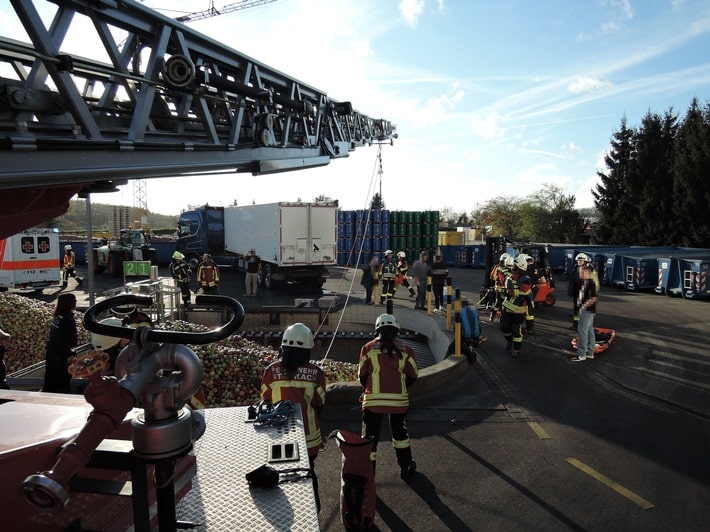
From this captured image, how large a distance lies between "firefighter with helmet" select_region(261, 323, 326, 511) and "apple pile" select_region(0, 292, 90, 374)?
750cm

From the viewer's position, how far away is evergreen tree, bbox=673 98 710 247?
26281 millimetres

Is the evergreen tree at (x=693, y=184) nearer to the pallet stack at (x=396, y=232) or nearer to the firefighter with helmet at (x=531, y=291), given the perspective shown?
the pallet stack at (x=396, y=232)

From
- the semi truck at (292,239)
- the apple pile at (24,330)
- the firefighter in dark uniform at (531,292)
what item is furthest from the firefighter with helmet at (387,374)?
the semi truck at (292,239)

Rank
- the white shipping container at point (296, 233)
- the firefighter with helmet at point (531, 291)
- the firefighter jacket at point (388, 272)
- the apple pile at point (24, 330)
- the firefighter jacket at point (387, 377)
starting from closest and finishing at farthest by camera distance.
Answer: the firefighter jacket at point (387, 377) < the apple pile at point (24, 330) < the firefighter with helmet at point (531, 291) < the firefighter jacket at point (388, 272) < the white shipping container at point (296, 233)

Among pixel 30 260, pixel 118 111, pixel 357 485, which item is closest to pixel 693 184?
pixel 357 485

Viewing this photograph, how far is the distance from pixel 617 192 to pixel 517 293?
30241 millimetres

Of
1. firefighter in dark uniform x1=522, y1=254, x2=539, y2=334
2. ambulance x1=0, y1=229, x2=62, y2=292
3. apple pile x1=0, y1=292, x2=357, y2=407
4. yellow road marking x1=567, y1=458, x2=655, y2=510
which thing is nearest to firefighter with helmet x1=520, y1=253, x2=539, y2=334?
firefighter in dark uniform x1=522, y1=254, x2=539, y2=334

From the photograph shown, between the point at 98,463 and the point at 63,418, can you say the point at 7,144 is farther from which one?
the point at 98,463

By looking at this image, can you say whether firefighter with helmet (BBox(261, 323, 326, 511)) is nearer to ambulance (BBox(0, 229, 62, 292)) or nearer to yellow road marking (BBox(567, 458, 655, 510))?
yellow road marking (BBox(567, 458, 655, 510))

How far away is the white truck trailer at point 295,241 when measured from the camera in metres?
18.2

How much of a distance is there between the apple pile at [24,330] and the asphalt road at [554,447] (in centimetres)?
683

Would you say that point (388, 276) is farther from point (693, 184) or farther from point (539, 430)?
point (693, 184)

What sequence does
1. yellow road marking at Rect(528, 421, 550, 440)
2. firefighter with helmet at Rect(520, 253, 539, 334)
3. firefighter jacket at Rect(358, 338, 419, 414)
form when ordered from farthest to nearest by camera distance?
firefighter with helmet at Rect(520, 253, 539, 334) → yellow road marking at Rect(528, 421, 550, 440) → firefighter jacket at Rect(358, 338, 419, 414)

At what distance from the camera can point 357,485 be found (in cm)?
394
